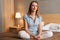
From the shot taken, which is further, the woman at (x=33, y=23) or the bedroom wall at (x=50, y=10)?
the bedroom wall at (x=50, y=10)

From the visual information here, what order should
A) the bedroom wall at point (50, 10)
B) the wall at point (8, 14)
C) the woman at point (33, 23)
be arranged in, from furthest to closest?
the wall at point (8, 14)
the bedroom wall at point (50, 10)
the woman at point (33, 23)

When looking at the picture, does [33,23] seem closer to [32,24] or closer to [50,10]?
[32,24]

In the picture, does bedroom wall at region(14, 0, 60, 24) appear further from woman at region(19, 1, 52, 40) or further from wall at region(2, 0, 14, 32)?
woman at region(19, 1, 52, 40)

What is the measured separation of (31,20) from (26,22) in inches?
4.0

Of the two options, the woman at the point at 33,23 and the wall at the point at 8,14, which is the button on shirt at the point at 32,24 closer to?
the woman at the point at 33,23

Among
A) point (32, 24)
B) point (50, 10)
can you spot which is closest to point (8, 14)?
point (50, 10)

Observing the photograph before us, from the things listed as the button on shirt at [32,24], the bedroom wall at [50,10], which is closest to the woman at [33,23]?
the button on shirt at [32,24]

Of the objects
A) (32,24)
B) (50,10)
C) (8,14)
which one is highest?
(50,10)

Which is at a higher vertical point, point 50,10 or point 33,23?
point 50,10

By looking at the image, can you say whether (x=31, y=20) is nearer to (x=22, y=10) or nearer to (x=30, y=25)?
(x=30, y=25)

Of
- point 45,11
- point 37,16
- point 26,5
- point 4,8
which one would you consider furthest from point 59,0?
point 37,16

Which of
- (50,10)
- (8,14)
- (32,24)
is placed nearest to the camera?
(32,24)

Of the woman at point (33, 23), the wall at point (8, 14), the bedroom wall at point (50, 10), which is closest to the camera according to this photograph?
the woman at point (33, 23)

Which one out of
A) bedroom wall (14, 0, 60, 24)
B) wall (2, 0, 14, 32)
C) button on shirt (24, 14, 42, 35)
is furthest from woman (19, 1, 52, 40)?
wall (2, 0, 14, 32)
